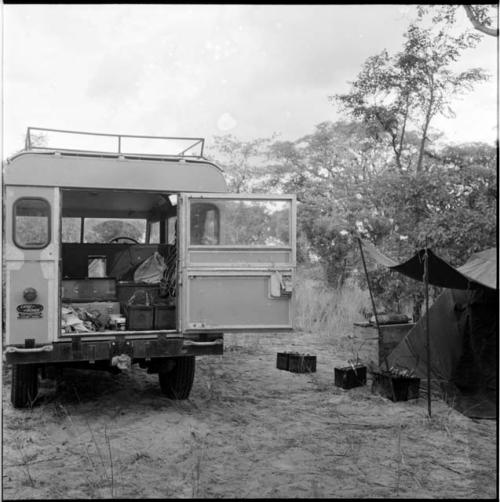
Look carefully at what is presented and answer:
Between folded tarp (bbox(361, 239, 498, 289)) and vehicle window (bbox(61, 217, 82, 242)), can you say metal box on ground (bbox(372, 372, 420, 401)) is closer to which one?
folded tarp (bbox(361, 239, 498, 289))

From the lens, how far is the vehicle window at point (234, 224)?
5188mm

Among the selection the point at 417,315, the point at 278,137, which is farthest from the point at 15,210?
the point at 278,137

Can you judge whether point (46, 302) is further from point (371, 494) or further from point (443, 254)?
point (443, 254)

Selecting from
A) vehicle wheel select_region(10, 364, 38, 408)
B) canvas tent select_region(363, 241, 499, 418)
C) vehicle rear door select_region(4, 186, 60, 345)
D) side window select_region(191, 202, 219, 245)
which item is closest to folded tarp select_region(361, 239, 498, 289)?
canvas tent select_region(363, 241, 499, 418)

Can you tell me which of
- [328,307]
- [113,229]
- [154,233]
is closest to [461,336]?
[154,233]

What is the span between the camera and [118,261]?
6645mm

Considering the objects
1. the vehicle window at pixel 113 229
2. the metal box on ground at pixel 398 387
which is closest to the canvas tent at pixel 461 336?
the metal box on ground at pixel 398 387

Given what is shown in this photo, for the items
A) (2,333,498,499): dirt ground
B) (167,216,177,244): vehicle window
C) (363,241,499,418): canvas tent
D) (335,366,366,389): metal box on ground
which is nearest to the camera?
(2,333,498,499): dirt ground

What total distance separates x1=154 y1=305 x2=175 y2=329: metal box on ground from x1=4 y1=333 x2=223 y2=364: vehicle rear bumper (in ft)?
1.29

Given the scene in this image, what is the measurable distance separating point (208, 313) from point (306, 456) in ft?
4.98

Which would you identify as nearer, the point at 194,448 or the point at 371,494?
the point at 371,494

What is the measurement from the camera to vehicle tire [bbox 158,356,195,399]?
5.57 meters

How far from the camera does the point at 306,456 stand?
4230 mm

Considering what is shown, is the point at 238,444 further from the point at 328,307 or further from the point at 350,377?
the point at 328,307
